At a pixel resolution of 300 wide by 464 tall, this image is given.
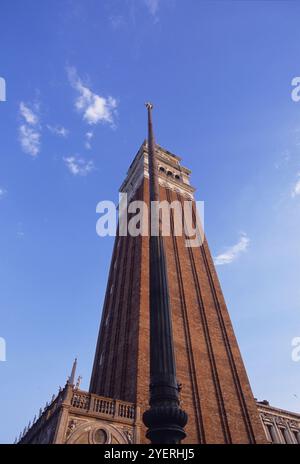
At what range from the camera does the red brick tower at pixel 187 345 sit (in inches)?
674

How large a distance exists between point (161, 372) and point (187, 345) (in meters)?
15.1

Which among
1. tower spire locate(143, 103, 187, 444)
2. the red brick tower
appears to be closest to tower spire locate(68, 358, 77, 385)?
the red brick tower

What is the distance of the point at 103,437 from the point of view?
43.0ft

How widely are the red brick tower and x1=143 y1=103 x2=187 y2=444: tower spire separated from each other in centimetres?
1019

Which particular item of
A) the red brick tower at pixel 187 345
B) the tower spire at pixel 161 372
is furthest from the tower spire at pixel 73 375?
the tower spire at pixel 161 372

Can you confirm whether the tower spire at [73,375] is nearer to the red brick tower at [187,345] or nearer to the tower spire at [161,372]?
the red brick tower at [187,345]

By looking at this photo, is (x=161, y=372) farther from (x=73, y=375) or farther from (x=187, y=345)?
(x=187, y=345)

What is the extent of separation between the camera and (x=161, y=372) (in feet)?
19.4

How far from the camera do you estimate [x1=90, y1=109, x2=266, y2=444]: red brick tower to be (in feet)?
56.2

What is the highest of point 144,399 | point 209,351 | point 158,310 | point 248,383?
point 209,351

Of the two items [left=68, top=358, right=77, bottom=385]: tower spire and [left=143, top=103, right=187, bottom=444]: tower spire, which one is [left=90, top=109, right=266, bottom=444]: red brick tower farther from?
[left=143, top=103, right=187, bottom=444]: tower spire
